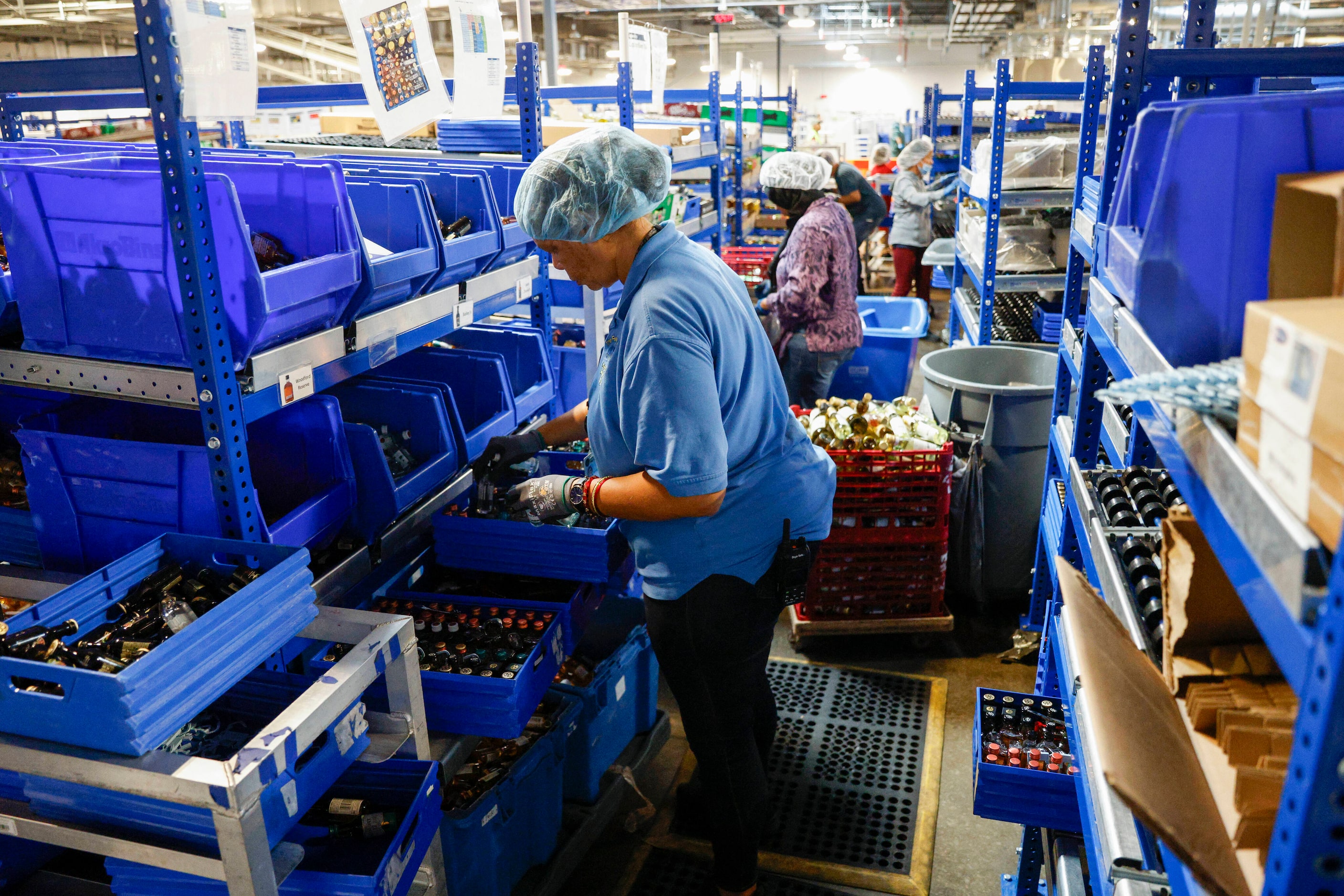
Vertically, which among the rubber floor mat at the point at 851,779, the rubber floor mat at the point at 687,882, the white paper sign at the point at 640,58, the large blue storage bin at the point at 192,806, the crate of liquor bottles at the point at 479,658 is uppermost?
the white paper sign at the point at 640,58

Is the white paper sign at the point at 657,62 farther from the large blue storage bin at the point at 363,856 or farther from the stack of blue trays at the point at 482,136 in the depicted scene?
the large blue storage bin at the point at 363,856

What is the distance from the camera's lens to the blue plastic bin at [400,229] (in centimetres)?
236

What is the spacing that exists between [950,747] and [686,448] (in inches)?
81.9

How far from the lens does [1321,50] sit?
1.79 m

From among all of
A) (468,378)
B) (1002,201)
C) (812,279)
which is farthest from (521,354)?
(1002,201)

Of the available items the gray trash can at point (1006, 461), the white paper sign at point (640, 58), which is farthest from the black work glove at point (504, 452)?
the white paper sign at point (640, 58)

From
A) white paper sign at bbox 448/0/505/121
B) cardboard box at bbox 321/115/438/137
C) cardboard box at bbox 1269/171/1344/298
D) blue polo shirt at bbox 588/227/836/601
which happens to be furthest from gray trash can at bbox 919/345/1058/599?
cardboard box at bbox 321/115/438/137

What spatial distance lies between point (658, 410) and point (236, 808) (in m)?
1.05

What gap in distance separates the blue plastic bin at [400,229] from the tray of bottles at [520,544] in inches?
24.0

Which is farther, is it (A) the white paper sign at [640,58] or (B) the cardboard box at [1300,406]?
(A) the white paper sign at [640,58]

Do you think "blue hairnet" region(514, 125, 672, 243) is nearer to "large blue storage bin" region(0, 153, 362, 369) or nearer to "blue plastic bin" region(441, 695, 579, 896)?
"large blue storage bin" region(0, 153, 362, 369)

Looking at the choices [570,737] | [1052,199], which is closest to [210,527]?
[570,737]

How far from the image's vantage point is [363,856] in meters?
1.98

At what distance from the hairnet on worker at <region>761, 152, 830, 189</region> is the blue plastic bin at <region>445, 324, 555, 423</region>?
2.12 m
